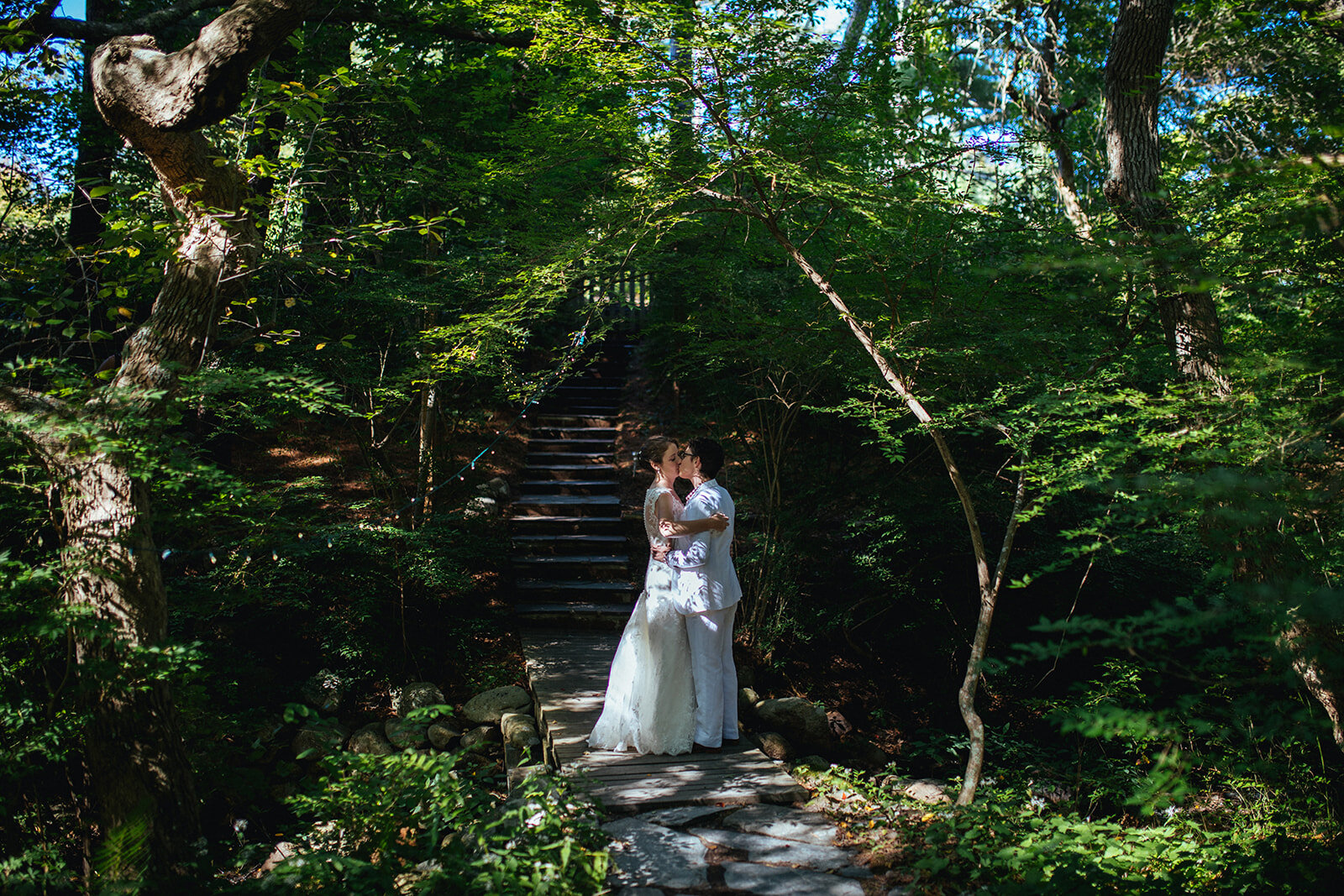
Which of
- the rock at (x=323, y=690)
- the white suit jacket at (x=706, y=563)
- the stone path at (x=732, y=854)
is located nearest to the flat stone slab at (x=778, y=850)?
the stone path at (x=732, y=854)

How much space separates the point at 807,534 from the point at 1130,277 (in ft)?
13.4

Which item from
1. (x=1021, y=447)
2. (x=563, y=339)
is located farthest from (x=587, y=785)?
(x=563, y=339)

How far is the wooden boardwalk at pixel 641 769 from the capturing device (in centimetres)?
378

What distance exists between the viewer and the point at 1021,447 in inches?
155

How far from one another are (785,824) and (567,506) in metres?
5.86

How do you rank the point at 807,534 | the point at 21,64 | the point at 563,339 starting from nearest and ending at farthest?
1. the point at 21,64
2. the point at 807,534
3. the point at 563,339

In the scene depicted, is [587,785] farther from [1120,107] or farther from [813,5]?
[813,5]

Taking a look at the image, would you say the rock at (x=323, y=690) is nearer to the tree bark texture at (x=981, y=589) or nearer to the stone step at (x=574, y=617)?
the stone step at (x=574, y=617)

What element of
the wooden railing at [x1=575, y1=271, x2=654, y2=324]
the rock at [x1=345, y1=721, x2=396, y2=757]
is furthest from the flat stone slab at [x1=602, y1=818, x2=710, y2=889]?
the wooden railing at [x1=575, y1=271, x2=654, y2=324]

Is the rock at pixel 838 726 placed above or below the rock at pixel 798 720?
below

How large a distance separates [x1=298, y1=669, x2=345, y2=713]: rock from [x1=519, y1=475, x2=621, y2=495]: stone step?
3.55m

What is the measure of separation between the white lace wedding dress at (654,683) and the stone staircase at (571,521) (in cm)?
285

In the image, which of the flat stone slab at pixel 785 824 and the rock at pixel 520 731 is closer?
the flat stone slab at pixel 785 824

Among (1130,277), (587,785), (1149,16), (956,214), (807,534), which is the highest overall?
(1149,16)
